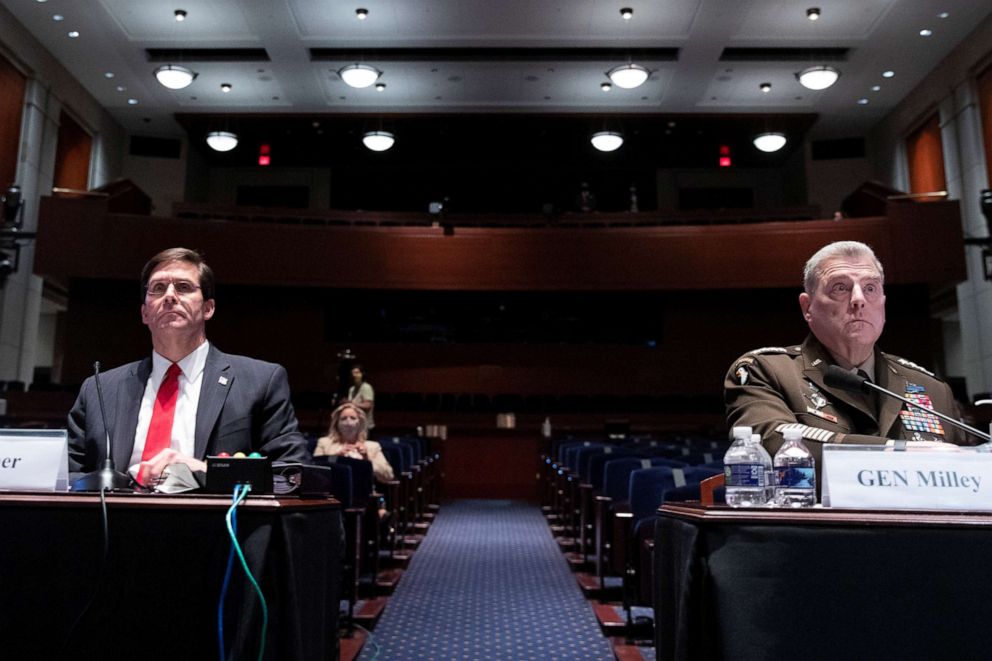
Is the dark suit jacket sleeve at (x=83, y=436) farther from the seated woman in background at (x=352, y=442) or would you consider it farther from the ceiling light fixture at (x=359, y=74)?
the ceiling light fixture at (x=359, y=74)

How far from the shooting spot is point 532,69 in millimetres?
12086

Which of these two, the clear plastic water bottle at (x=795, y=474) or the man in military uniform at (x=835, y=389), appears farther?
the man in military uniform at (x=835, y=389)

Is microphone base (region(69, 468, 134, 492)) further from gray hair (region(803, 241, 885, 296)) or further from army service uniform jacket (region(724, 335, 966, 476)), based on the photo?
gray hair (region(803, 241, 885, 296))

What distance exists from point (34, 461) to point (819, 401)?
5.92 feet

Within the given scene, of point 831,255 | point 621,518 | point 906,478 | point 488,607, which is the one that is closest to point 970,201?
point 621,518

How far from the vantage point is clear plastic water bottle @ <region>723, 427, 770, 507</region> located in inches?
64.2

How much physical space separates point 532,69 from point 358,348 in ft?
17.8

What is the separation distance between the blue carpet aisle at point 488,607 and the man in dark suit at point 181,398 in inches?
62.1

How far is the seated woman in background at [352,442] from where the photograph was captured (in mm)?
5461

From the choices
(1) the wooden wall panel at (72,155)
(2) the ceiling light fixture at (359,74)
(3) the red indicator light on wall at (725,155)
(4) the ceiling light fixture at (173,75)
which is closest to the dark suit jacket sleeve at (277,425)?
(2) the ceiling light fixture at (359,74)

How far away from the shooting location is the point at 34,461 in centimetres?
160

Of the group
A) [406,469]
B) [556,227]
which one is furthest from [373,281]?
[406,469]

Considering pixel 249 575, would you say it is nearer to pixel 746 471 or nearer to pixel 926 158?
pixel 746 471

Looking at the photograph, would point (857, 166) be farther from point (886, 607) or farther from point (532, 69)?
point (886, 607)
